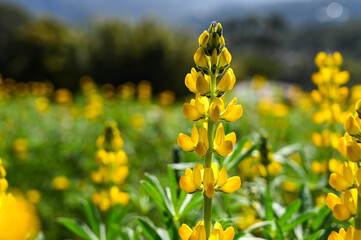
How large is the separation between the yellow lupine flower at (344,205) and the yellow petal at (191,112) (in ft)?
0.90

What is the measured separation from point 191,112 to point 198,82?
0.06 m

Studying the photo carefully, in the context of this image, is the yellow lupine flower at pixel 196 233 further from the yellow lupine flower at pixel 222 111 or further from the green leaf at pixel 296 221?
the green leaf at pixel 296 221

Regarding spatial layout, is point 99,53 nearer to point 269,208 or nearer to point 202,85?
point 269,208

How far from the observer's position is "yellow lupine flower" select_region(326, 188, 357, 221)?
2.13ft

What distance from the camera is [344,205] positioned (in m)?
0.66

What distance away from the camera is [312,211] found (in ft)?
3.46

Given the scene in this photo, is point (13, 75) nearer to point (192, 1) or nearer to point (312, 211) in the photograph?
point (312, 211)

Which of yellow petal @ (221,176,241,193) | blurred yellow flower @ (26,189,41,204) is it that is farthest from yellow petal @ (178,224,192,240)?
blurred yellow flower @ (26,189,41,204)

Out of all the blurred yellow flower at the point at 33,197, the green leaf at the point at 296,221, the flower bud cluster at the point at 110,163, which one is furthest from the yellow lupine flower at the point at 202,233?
the blurred yellow flower at the point at 33,197

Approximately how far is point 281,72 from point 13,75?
1209cm

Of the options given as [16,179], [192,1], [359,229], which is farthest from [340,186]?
[192,1]

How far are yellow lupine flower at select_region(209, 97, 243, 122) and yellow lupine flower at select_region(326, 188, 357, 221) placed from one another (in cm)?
22

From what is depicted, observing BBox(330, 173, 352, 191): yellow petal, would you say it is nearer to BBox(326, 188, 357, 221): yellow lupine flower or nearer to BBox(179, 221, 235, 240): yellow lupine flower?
BBox(326, 188, 357, 221): yellow lupine flower

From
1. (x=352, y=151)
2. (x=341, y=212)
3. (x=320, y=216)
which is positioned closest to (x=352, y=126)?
(x=352, y=151)
